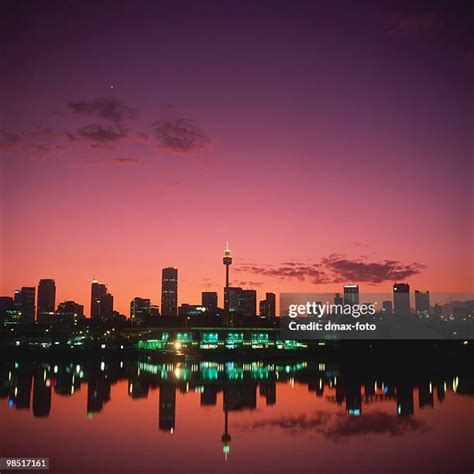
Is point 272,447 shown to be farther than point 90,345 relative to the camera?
No

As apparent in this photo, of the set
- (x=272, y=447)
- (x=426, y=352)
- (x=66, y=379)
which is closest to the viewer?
(x=272, y=447)

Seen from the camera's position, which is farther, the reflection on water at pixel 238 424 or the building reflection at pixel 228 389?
the building reflection at pixel 228 389

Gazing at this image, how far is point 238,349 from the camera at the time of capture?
7150 centimetres

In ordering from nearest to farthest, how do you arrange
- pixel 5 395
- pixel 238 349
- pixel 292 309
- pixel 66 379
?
pixel 5 395, pixel 66 379, pixel 292 309, pixel 238 349

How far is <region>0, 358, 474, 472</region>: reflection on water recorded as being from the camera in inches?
556

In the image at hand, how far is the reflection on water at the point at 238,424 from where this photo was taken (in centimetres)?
1413

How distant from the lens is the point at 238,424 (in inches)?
762

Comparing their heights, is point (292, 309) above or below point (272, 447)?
above

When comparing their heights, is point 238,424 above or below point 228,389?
above

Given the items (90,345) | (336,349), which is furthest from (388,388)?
(90,345)

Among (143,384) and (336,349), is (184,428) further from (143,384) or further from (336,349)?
(336,349)

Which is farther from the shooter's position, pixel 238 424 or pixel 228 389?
pixel 228 389

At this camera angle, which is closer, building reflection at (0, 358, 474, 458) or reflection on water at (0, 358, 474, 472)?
reflection on water at (0, 358, 474, 472)

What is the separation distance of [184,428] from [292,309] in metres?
24.6
